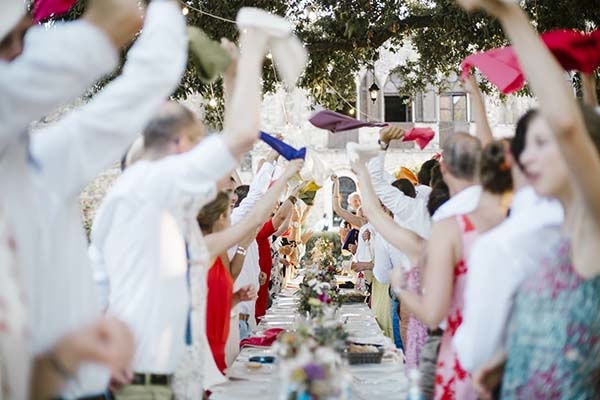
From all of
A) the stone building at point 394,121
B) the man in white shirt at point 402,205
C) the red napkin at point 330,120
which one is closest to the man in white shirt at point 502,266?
the man in white shirt at point 402,205

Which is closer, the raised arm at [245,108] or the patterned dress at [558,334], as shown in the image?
the patterned dress at [558,334]

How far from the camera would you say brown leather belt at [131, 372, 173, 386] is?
2652mm

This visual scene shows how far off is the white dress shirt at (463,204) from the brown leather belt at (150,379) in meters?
1.16

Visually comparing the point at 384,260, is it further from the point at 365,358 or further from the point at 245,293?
the point at 245,293

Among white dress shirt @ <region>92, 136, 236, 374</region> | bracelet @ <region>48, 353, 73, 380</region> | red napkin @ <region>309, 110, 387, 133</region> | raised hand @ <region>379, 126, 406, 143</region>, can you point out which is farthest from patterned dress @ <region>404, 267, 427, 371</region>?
bracelet @ <region>48, 353, 73, 380</region>

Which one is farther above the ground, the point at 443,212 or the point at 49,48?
the point at 49,48

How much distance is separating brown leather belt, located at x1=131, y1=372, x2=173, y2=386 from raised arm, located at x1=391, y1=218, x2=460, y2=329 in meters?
0.88

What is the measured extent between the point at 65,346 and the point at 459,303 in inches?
73.4

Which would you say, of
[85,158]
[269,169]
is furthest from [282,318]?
[85,158]

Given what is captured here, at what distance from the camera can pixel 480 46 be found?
1006cm

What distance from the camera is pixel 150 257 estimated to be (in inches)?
104

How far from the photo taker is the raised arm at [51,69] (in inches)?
63.9

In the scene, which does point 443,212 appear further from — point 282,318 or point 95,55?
point 282,318

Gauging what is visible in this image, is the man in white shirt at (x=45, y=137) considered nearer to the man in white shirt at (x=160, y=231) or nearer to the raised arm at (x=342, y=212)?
the man in white shirt at (x=160, y=231)
